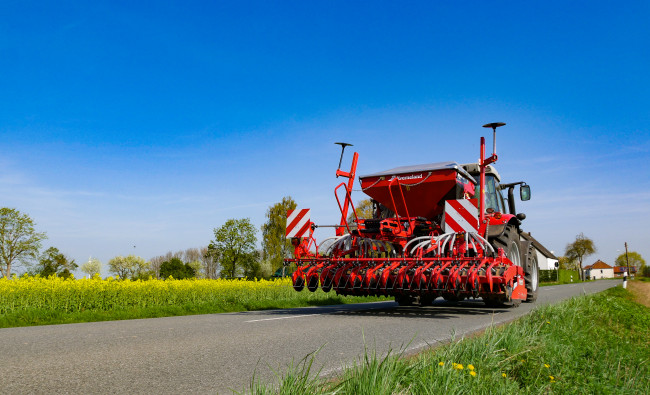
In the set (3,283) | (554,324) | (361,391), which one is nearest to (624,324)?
(554,324)

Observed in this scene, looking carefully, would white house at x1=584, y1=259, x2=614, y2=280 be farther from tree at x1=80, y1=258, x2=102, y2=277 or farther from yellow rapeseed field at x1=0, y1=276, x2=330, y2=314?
yellow rapeseed field at x1=0, y1=276, x2=330, y2=314

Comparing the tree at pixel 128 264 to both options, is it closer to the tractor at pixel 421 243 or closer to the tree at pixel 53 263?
the tree at pixel 53 263

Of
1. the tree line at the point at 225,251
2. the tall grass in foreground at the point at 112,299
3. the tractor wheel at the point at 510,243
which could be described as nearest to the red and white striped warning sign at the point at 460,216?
the tractor wheel at the point at 510,243

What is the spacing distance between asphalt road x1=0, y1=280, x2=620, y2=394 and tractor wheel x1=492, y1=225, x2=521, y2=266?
6.50 ft

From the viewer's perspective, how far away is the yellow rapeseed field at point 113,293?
31.9 feet

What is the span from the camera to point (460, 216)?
27.4 ft

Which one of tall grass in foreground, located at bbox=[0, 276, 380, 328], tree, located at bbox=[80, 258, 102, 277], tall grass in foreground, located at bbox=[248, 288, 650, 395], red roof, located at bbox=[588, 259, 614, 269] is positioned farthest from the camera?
red roof, located at bbox=[588, 259, 614, 269]

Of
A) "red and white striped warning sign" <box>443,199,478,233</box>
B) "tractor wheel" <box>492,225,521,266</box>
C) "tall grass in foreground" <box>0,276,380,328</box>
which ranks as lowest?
"tall grass in foreground" <box>0,276,380,328</box>

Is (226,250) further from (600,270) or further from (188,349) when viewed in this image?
(600,270)

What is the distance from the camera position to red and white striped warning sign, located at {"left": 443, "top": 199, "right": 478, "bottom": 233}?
27.0ft

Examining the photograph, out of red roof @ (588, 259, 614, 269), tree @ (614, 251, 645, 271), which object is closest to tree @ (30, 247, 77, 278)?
tree @ (614, 251, 645, 271)

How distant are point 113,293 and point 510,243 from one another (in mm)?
8657

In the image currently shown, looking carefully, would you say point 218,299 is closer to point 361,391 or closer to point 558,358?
point 558,358

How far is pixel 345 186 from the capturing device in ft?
A: 30.4
